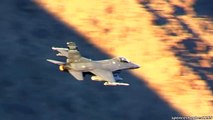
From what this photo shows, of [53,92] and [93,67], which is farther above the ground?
[93,67]

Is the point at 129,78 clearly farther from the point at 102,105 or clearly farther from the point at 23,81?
the point at 23,81

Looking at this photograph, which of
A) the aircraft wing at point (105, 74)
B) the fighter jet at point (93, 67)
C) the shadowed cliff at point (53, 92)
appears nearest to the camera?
the aircraft wing at point (105, 74)

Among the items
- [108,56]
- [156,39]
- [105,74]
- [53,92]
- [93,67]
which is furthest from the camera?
[156,39]

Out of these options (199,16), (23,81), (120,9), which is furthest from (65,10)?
(199,16)

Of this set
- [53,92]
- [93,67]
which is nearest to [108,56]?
[53,92]

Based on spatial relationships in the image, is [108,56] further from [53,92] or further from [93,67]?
[93,67]

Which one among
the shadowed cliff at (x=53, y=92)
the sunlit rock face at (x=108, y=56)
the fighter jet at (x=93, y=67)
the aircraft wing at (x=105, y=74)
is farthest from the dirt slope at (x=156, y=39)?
the aircraft wing at (x=105, y=74)

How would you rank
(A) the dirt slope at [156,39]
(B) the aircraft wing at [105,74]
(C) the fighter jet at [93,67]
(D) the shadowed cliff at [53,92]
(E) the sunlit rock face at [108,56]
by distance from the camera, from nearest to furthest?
1. (B) the aircraft wing at [105,74]
2. (C) the fighter jet at [93,67]
3. (D) the shadowed cliff at [53,92]
4. (E) the sunlit rock face at [108,56]
5. (A) the dirt slope at [156,39]

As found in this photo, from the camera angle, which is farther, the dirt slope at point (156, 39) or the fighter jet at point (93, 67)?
the dirt slope at point (156, 39)

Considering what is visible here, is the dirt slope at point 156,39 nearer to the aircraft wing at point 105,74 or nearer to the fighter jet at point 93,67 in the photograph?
the fighter jet at point 93,67
